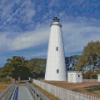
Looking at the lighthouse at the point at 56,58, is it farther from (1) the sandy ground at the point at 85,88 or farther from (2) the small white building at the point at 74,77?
(1) the sandy ground at the point at 85,88

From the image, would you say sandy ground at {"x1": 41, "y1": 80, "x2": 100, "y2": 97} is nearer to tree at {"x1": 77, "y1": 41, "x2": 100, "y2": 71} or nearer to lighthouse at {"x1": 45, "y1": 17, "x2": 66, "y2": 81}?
lighthouse at {"x1": 45, "y1": 17, "x2": 66, "y2": 81}

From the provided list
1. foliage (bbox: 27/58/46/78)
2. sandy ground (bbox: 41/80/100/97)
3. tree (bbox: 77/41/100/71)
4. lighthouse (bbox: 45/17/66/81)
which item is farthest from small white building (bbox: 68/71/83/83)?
foliage (bbox: 27/58/46/78)

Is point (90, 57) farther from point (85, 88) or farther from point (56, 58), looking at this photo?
point (85, 88)

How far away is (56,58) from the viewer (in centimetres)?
2767

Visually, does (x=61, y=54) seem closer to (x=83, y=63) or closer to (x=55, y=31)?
(x=55, y=31)

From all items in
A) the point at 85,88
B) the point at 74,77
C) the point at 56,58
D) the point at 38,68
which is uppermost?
the point at 56,58

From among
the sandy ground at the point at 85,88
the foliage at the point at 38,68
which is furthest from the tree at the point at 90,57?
the sandy ground at the point at 85,88

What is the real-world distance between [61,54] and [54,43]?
8.20ft

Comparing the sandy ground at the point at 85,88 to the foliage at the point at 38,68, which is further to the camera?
the foliage at the point at 38,68

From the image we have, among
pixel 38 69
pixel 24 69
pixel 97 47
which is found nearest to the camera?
pixel 24 69

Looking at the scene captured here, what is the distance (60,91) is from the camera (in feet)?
33.8

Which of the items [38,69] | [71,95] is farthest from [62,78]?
[38,69]

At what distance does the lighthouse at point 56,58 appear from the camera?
27.3 m

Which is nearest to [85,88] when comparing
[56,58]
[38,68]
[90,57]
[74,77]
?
[74,77]
